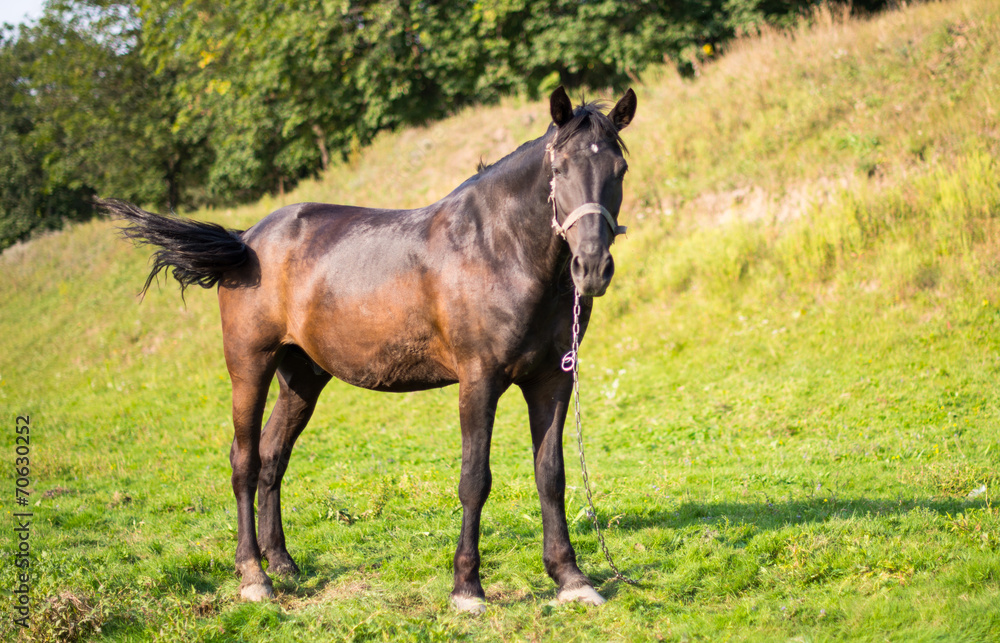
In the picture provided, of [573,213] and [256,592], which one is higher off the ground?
[573,213]

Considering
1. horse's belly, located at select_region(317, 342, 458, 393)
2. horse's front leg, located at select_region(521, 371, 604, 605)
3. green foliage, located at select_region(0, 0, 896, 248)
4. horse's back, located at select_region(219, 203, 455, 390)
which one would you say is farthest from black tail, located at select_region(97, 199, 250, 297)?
green foliage, located at select_region(0, 0, 896, 248)

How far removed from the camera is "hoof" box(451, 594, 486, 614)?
4148mm

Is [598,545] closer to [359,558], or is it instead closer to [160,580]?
[359,558]

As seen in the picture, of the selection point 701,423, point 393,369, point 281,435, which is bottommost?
point 701,423

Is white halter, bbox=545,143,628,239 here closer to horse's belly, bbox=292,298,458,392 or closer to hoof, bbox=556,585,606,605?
horse's belly, bbox=292,298,458,392

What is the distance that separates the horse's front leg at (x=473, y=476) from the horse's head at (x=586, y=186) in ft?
3.13

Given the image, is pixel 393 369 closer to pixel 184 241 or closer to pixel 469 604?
pixel 469 604

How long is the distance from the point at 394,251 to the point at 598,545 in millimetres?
2631

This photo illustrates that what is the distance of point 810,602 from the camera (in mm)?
4152

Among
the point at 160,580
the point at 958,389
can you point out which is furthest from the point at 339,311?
the point at 958,389

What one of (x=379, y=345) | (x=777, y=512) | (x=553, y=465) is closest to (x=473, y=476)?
(x=553, y=465)

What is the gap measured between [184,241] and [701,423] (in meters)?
6.09

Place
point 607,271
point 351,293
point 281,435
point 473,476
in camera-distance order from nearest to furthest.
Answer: point 607,271 → point 473,476 → point 351,293 → point 281,435

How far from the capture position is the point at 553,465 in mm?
4523
